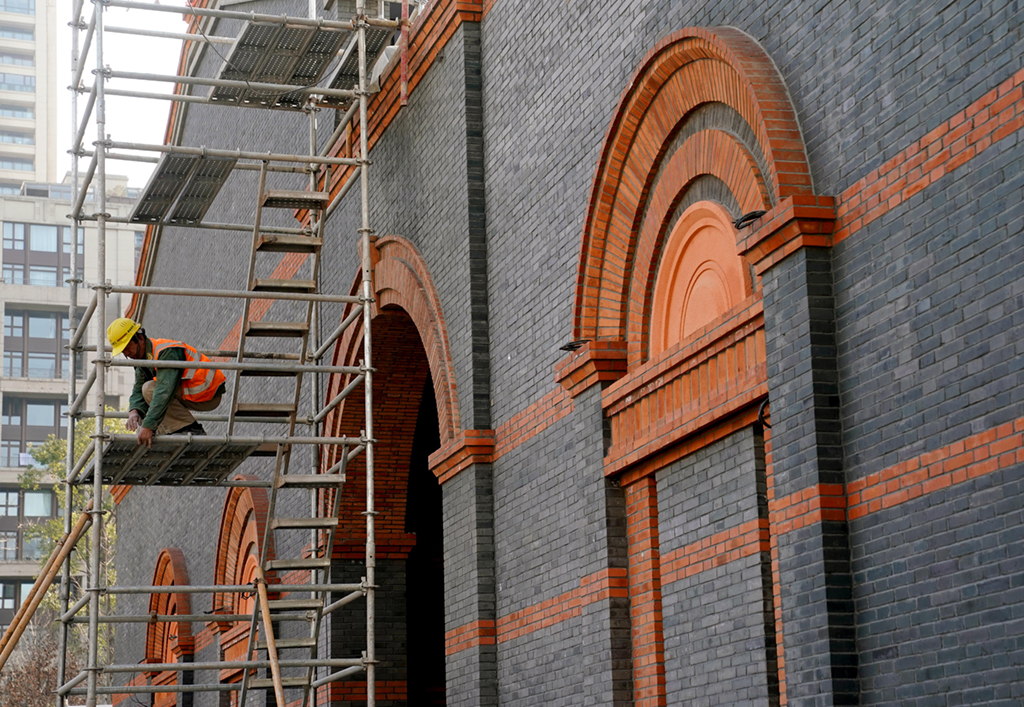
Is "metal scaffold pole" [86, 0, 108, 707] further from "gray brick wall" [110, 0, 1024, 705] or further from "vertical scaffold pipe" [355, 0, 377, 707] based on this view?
"gray brick wall" [110, 0, 1024, 705]

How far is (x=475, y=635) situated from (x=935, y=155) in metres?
5.96

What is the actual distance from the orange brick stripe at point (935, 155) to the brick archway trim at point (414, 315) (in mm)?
5350

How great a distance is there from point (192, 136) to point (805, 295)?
17.8 meters

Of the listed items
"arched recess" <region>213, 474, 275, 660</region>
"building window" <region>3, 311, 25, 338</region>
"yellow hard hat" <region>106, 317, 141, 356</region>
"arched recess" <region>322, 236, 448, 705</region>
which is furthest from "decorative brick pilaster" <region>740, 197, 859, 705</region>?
"building window" <region>3, 311, 25, 338</region>

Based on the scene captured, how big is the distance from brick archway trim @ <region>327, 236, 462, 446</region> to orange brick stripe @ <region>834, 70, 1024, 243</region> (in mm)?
5350

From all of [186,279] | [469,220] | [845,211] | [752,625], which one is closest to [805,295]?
[845,211]

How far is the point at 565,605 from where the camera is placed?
9344 millimetres

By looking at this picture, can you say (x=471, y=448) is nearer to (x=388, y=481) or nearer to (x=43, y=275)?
(x=388, y=481)

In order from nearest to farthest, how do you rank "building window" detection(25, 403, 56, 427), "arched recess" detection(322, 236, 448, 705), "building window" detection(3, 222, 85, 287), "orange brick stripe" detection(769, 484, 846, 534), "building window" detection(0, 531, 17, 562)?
1. "orange brick stripe" detection(769, 484, 846, 534)
2. "arched recess" detection(322, 236, 448, 705)
3. "building window" detection(0, 531, 17, 562)
4. "building window" detection(25, 403, 56, 427)
5. "building window" detection(3, 222, 85, 287)

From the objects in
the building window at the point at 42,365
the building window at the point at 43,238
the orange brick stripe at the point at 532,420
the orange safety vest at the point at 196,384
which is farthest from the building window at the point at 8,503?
the orange brick stripe at the point at 532,420

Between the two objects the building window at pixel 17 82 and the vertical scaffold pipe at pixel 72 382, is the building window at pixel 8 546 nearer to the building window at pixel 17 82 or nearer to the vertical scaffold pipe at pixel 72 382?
the building window at pixel 17 82

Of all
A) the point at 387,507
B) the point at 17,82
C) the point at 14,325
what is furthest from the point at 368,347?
the point at 17,82

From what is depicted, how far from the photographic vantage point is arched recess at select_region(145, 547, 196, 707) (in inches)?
806

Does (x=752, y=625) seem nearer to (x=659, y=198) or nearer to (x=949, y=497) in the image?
A: (x=949, y=497)
